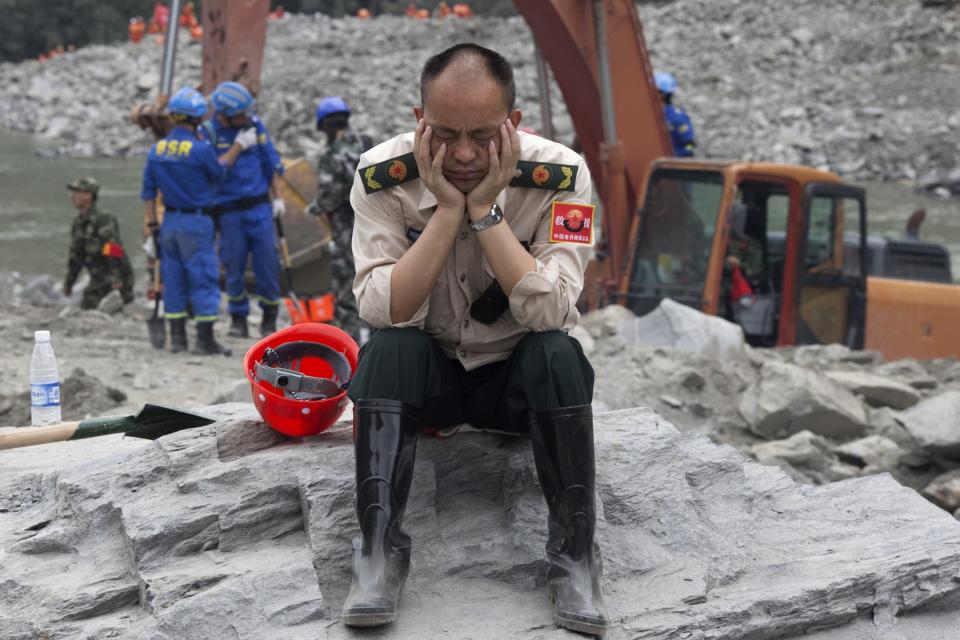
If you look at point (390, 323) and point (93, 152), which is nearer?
point (390, 323)

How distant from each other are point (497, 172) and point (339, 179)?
4.61 meters

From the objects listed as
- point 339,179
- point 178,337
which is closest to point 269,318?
point 178,337

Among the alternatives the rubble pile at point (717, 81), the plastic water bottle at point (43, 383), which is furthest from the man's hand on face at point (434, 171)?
the rubble pile at point (717, 81)

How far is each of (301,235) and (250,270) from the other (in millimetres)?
537

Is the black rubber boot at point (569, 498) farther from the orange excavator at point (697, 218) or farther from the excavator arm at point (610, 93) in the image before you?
the excavator arm at point (610, 93)

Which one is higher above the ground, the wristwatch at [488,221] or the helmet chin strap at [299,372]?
the wristwatch at [488,221]

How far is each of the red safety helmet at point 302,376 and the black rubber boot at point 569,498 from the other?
78 cm

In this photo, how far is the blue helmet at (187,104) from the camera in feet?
23.2

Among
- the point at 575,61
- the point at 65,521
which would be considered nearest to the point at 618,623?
the point at 65,521

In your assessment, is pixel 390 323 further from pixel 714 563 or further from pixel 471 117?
pixel 714 563

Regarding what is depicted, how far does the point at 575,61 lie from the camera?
8.14 m

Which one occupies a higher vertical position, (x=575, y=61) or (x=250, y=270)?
(x=575, y=61)

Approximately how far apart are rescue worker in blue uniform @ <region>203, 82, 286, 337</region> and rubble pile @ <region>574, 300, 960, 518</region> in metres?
2.28

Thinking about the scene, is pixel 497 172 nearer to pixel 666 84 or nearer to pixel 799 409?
pixel 799 409
